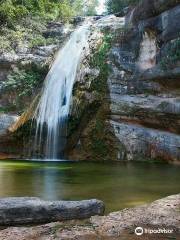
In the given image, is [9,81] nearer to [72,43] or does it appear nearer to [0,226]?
[72,43]

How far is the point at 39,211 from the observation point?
4941mm

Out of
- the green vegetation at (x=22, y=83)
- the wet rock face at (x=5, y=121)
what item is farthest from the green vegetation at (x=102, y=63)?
the wet rock face at (x=5, y=121)

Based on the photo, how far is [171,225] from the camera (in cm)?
448

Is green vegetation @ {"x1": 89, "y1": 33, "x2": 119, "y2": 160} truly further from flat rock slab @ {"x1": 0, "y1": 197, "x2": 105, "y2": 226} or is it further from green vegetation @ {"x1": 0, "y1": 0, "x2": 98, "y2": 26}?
flat rock slab @ {"x1": 0, "y1": 197, "x2": 105, "y2": 226}

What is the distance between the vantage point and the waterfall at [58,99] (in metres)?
17.0

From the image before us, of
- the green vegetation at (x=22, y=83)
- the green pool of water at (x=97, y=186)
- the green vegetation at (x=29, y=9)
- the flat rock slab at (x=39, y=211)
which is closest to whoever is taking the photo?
the flat rock slab at (x=39, y=211)

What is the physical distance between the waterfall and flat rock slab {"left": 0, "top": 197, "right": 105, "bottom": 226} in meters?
11.8

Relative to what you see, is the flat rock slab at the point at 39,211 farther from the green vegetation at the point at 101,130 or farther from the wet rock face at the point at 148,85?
the green vegetation at the point at 101,130

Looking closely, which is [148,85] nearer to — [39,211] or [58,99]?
[58,99]

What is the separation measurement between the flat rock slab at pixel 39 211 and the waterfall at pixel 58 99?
11821 mm

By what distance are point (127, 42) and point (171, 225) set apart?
1396 centimetres

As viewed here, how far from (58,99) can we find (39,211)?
1313 centimetres

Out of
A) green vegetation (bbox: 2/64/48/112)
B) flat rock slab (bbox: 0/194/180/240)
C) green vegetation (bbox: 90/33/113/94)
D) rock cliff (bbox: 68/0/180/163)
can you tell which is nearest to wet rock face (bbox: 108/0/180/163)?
rock cliff (bbox: 68/0/180/163)

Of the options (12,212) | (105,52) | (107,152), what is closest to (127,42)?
(105,52)
